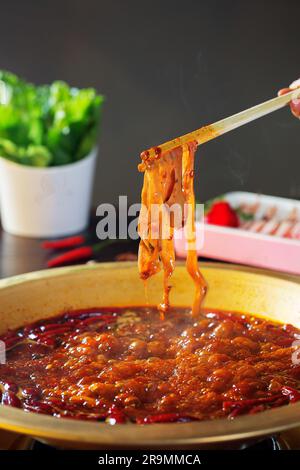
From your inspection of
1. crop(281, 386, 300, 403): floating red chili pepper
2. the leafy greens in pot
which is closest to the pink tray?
the leafy greens in pot

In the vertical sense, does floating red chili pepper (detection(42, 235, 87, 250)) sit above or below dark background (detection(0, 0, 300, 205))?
below

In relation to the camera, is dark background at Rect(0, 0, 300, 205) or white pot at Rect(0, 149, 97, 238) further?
dark background at Rect(0, 0, 300, 205)

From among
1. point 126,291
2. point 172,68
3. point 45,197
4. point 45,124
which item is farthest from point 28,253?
point 172,68

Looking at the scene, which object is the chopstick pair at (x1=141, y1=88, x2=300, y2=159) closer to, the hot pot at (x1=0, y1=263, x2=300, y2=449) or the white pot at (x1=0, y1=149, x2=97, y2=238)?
the hot pot at (x1=0, y1=263, x2=300, y2=449)

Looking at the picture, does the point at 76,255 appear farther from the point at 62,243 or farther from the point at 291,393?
the point at 291,393

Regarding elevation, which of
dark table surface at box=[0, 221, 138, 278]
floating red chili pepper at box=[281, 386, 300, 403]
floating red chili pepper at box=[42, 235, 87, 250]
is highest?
floating red chili pepper at box=[281, 386, 300, 403]

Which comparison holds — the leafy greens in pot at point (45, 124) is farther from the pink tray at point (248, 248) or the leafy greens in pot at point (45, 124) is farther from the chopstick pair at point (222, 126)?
the chopstick pair at point (222, 126)

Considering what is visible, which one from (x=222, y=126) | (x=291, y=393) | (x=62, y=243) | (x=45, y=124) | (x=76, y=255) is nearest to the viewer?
(x=291, y=393)
